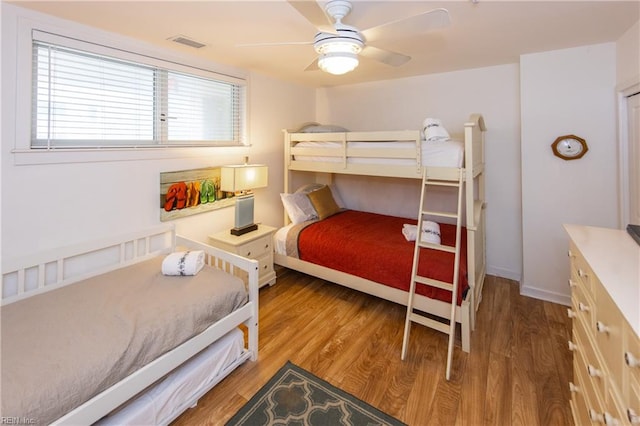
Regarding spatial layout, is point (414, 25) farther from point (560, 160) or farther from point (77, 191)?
point (77, 191)

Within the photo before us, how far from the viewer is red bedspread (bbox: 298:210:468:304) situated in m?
2.45

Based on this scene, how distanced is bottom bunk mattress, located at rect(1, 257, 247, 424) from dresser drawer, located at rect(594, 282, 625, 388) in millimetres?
1942

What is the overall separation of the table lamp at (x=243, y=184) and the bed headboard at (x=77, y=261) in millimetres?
637

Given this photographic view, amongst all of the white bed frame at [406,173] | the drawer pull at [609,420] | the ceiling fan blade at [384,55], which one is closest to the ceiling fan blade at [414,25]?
the ceiling fan blade at [384,55]

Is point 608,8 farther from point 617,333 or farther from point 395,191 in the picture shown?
point 395,191

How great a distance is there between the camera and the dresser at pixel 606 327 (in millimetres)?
960

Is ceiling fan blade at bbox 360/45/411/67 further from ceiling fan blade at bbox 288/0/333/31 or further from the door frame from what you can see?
the door frame

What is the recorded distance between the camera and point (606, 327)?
1133 millimetres

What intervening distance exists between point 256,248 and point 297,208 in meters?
0.74

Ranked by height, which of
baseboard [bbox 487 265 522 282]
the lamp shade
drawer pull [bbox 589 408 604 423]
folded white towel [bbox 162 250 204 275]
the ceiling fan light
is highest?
the ceiling fan light

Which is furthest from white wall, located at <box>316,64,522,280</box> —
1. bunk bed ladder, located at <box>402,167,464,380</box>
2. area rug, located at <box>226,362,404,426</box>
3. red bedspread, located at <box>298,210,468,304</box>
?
area rug, located at <box>226,362,404,426</box>

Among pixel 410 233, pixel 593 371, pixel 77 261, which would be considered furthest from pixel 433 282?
pixel 77 261

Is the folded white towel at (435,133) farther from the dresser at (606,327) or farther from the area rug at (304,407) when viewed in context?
the area rug at (304,407)

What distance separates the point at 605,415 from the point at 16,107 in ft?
11.3
